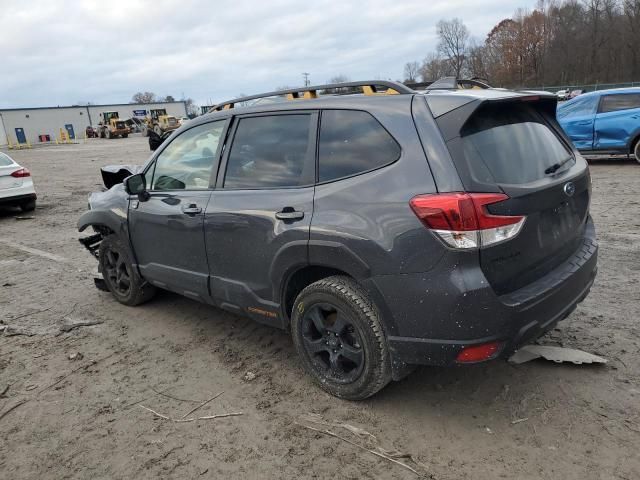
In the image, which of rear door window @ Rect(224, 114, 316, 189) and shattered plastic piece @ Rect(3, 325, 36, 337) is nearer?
rear door window @ Rect(224, 114, 316, 189)

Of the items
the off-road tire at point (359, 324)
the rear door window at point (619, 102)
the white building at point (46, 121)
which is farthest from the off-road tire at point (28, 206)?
the white building at point (46, 121)

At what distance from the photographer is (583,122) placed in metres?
11.2

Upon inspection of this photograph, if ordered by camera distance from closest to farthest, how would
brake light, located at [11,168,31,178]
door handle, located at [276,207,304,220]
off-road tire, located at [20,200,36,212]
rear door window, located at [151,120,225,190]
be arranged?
door handle, located at [276,207,304,220], rear door window, located at [151,120,225,190], brake light, located at [11,168,31,178], off-road tire, located at [20,200,36,212]

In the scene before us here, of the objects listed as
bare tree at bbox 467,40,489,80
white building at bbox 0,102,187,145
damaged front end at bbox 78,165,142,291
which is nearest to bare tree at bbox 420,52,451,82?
bare tree at bbox 467,40,489,80

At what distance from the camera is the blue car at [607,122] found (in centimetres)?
1069

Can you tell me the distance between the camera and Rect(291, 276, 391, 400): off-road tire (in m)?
2.75

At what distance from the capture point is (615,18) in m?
71.8

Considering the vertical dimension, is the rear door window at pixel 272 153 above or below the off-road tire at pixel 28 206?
above

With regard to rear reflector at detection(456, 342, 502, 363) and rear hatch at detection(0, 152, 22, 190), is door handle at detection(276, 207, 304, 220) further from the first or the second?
rear hatch at detection(0, 152, 22, 190)

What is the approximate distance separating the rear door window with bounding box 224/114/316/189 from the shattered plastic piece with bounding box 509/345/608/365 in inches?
73.4

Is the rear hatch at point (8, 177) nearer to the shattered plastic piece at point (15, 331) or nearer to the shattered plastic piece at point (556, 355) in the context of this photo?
the shattered plastic piece at point (15, 331)

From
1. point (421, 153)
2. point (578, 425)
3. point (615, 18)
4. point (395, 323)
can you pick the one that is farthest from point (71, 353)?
point (615, 18)

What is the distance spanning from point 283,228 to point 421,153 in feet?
3.18

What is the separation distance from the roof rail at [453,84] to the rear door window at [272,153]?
87 centimetres
